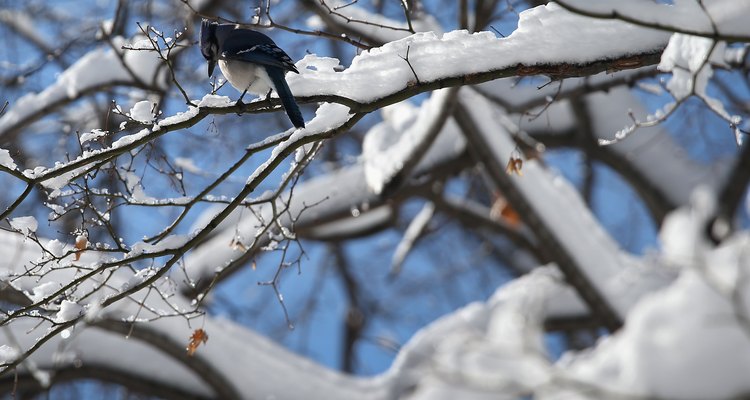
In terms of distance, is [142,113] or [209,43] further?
[209,43]

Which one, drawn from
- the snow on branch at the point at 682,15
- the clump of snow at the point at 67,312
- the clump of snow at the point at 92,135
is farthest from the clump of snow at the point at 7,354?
the snow on branch at the point at 682,15

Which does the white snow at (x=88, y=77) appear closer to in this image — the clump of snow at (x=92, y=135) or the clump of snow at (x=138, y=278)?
the clump of snow at (x=92, y=135)

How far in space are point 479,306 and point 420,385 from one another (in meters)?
1.10

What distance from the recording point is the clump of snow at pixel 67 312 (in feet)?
8.68

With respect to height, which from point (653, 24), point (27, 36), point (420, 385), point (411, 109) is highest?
point (27, 36)

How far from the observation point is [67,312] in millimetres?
2656

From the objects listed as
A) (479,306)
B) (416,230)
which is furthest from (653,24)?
(416,230)

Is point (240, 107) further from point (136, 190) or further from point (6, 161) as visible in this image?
point (6, 161)

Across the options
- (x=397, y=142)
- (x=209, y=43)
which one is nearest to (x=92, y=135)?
(x=209, y=43)

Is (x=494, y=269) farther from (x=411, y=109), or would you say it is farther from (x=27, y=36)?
(x=27, y=36)

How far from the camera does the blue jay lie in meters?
3.05

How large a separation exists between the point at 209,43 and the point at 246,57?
0.96 ft

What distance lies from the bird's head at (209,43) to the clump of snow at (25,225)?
102 centimetres

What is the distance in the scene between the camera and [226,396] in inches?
221
